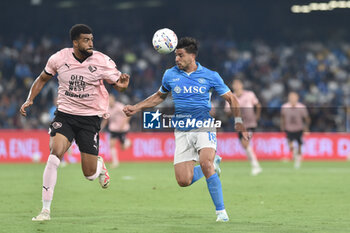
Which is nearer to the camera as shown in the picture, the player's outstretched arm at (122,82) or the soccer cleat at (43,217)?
the soccer cleat at (43,217)

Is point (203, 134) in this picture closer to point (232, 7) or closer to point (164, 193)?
point (164, 193)

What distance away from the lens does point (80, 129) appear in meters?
10.3

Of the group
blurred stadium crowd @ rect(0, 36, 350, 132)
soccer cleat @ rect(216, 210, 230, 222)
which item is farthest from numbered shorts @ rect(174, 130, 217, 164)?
blurred stadium crowd @ rect(0, 36, 350, 132)

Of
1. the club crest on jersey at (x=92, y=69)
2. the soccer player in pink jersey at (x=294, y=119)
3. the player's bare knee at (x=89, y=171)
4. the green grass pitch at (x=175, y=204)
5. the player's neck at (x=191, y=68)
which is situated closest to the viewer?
the green grass pitch at (x=175, y=204)

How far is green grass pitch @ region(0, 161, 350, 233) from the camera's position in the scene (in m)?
9.25

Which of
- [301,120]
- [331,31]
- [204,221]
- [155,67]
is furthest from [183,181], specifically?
[331,31]

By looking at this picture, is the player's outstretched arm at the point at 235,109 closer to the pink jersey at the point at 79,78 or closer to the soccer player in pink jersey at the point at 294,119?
the pink jersey at the point at 79,78

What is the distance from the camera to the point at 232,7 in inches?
1575

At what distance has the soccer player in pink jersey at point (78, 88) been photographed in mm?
10031

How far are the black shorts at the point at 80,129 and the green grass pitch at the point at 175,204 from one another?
1089mm

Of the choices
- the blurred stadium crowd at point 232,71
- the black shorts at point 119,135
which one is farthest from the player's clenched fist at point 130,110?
the blurred stadium crowd at point 232,71

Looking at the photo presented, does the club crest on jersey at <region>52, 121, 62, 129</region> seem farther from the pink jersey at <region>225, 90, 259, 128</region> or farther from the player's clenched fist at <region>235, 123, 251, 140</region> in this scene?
the pink jersey at <region>225, 90, 259, 128</region>

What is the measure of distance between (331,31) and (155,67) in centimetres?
1183

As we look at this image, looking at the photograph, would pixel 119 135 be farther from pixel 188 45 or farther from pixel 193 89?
pixel 188 45
